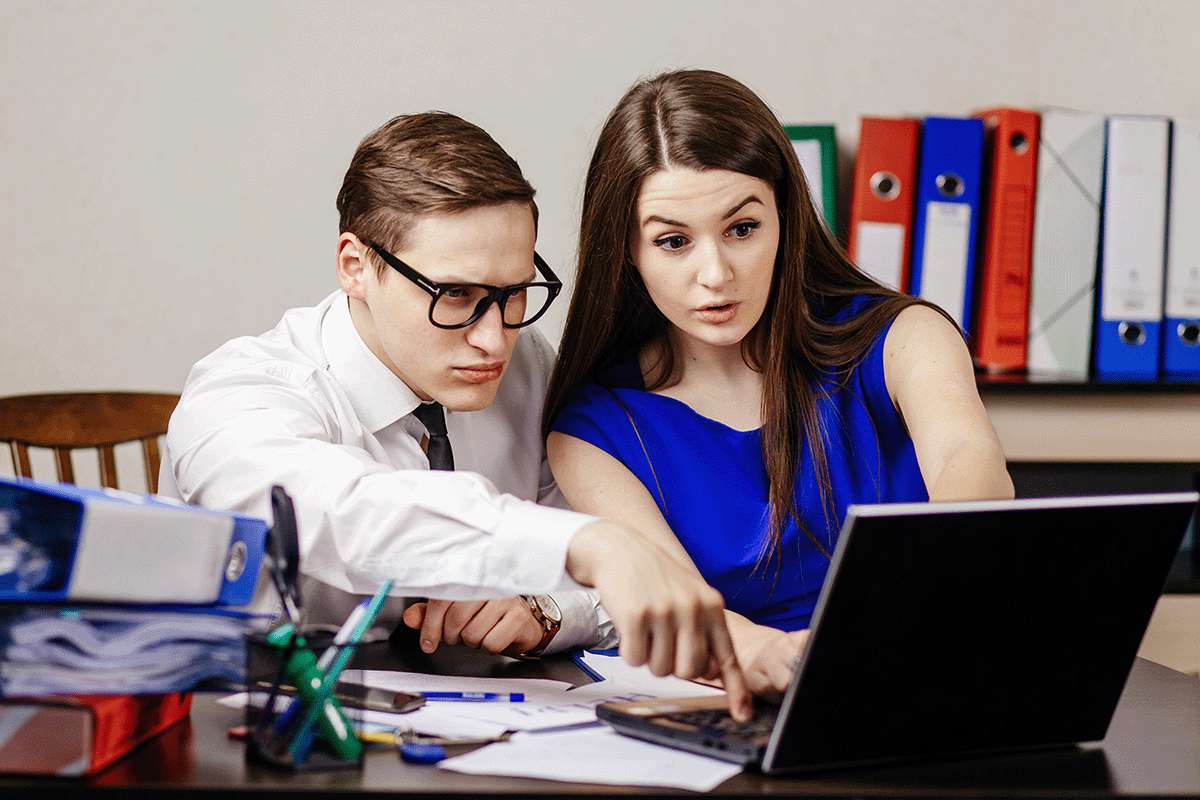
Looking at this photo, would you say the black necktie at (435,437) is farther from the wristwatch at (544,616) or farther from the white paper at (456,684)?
the white paper at (456,684)

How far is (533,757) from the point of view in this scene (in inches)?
31.3

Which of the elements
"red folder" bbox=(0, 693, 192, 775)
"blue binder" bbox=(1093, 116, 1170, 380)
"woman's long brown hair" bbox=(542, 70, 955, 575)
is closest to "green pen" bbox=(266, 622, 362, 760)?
"red folder" bbox=(0, 693, 192, 775)

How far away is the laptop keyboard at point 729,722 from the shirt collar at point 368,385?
0.61 m

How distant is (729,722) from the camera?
84cm

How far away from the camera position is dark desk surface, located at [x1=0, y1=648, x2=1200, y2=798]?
0.73 meters

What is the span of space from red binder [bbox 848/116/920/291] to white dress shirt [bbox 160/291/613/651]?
84 cm

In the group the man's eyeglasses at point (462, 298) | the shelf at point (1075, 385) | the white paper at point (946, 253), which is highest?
the white paper at point (946, 253)

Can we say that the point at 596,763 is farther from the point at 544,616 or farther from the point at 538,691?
the point at 544,616

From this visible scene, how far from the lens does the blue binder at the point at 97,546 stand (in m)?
0.73

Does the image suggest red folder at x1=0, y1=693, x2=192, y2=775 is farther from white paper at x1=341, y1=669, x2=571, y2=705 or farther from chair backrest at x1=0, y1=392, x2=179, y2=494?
chair backrest at x1=0, y1=392, x2=179, y2=494

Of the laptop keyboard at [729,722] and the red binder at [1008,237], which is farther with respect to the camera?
the red binder at [1008,237]

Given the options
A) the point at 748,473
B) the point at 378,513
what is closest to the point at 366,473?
the point at 378,513

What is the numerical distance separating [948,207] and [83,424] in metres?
1.46

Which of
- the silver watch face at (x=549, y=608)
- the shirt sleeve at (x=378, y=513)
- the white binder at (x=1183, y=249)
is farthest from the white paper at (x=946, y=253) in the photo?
the shirt sleeve at (x=378, y=513)
